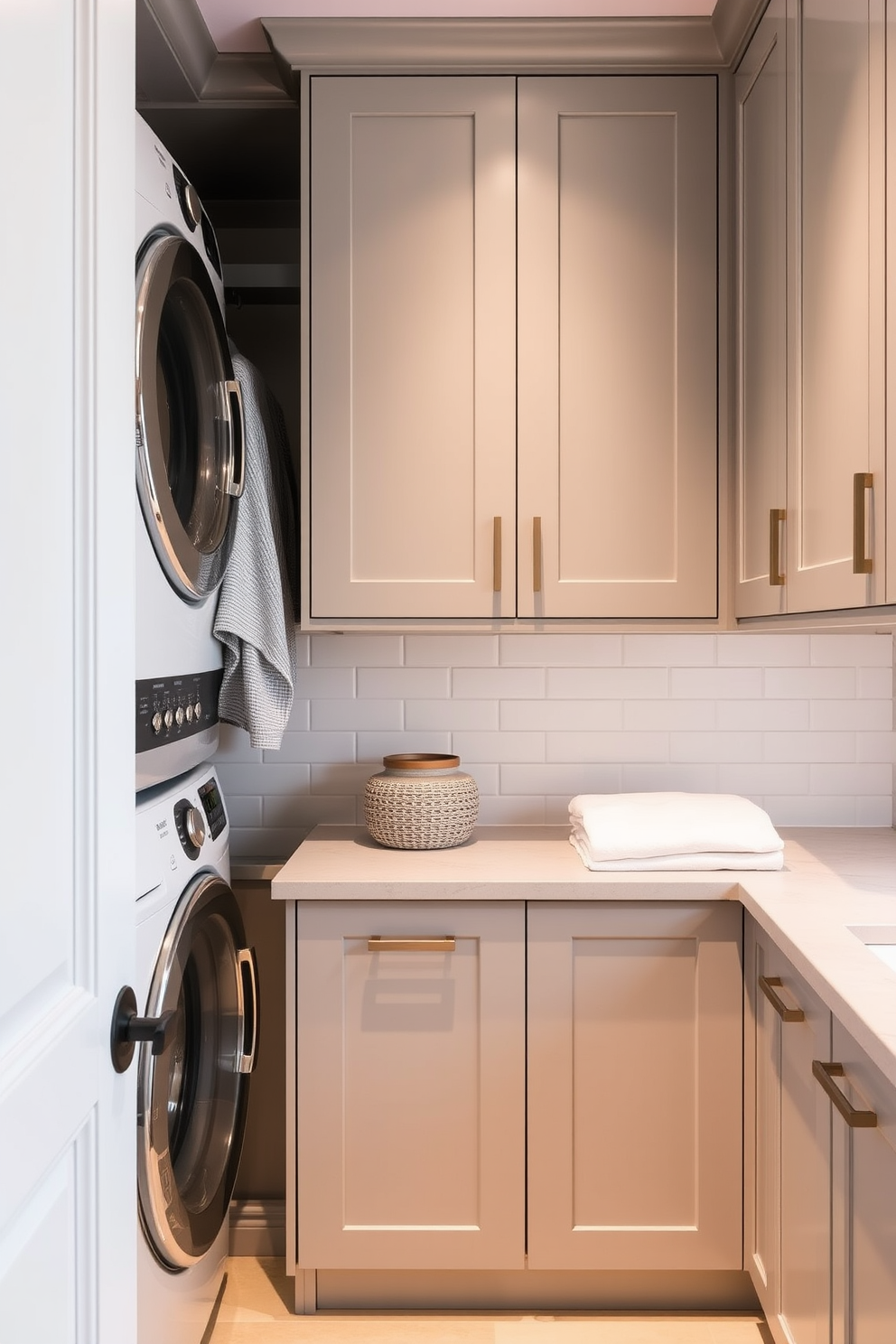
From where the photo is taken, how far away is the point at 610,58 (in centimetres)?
199

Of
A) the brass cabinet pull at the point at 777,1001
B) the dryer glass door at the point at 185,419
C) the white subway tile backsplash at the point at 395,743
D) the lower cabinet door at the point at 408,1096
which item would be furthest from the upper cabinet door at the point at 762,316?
the dryer glass door at the point at 185,419

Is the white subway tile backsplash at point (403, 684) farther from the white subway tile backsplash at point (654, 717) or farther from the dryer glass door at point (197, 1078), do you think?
the dryer glass door at point (197, 1078)

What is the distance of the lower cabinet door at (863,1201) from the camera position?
3.76 feet

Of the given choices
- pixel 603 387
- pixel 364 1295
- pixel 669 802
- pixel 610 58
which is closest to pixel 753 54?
pixel 610 58

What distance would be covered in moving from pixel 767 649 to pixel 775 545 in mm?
637

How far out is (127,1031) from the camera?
37.3 inches

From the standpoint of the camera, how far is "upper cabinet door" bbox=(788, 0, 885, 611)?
137cm

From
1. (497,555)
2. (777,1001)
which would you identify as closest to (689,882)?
(777,1001)

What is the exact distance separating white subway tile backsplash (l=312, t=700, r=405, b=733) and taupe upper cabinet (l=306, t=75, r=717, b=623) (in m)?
0.39

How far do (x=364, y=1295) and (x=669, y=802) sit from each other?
1.18 metres

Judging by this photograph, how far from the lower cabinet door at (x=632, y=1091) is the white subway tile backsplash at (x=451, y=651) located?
71 centimetres

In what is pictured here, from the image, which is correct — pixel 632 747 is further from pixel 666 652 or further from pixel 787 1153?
pixel 787 1153

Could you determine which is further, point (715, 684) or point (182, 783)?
point (715, 684)

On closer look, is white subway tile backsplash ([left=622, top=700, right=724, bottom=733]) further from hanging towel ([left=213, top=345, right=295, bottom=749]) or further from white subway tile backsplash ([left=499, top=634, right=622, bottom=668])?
hanging towel ([left=213, top=345, right=295, bottom=749])
